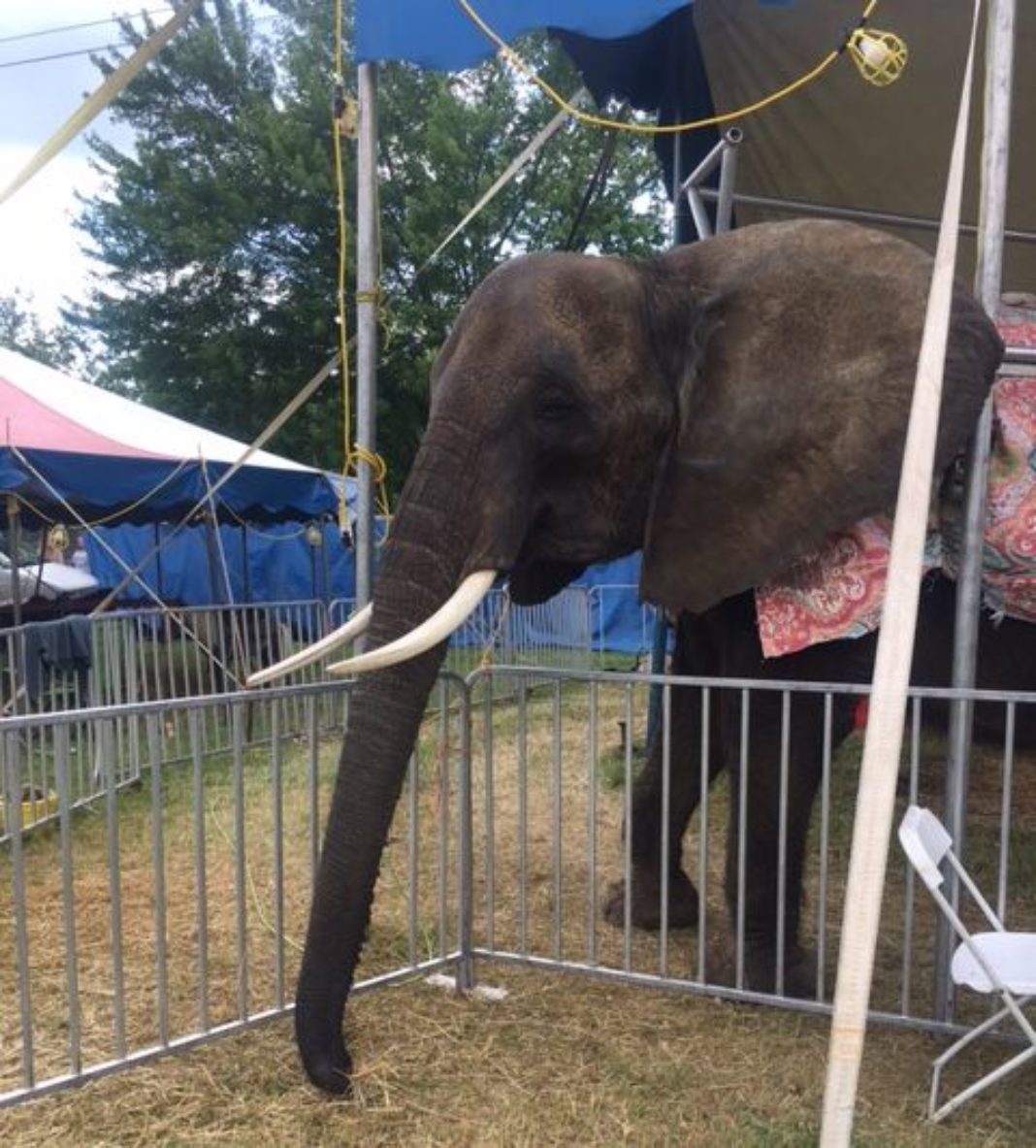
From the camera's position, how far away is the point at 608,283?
407 centimetres

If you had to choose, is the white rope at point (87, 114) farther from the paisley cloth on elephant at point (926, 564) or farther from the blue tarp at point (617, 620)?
the blue tarp at point (617, 620)

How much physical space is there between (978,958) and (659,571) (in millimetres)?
1582

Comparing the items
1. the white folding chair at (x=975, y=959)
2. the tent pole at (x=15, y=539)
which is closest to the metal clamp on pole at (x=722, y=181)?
the white folding chair at (x=975, y=959)

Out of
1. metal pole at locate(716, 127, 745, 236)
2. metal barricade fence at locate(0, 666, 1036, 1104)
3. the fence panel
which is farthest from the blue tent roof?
metal pole at locate(716, 127, 745, 236)

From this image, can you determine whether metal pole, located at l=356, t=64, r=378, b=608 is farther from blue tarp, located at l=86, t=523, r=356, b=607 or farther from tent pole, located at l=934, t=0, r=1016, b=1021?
blue tarp, located at l=86, t=523, r=356, b=607

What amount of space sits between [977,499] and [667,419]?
107 cm

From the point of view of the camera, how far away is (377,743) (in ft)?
11.4

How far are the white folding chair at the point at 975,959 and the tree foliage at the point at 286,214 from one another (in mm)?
19487

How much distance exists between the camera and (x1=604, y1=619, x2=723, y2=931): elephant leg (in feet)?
16.1

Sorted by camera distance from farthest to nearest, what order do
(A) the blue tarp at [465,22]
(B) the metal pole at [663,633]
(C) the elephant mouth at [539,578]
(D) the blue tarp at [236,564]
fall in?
(D) the blue tarp at [236,564], (B) the metal pole at [663,633], (A) the blue tarp at [465,22], (C) the elephant mouth at [539,578]

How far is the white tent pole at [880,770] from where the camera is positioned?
5.60 ft

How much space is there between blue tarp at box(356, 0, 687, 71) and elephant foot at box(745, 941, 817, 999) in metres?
3.56

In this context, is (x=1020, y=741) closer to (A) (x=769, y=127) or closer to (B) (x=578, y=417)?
(B) (x=578, y=417)

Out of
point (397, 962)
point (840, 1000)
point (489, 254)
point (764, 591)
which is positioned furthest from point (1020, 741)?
point (489, 254)
